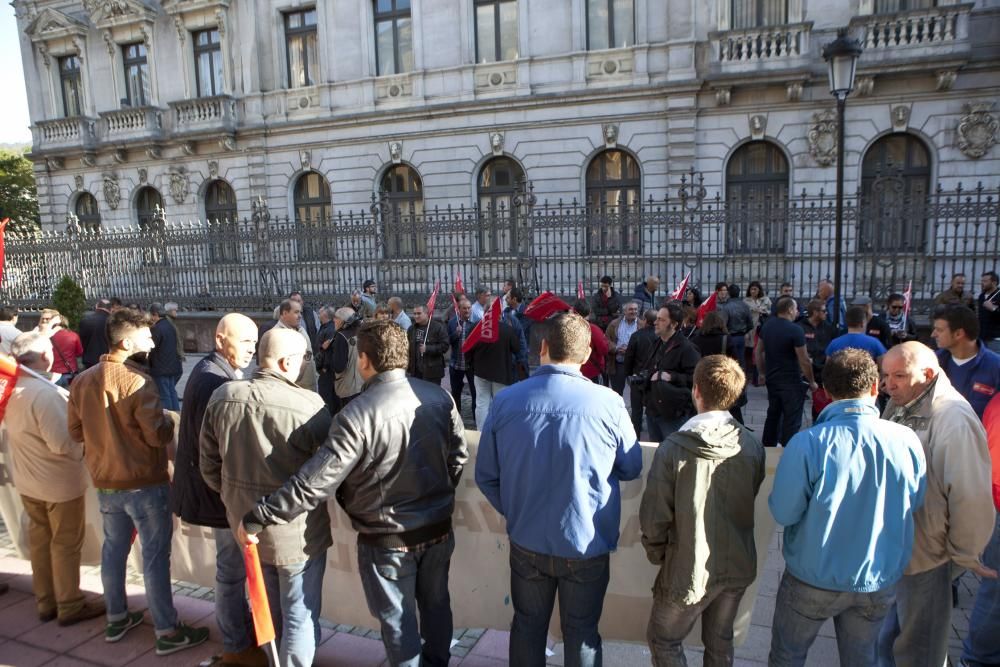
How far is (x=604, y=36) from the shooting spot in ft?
58.6

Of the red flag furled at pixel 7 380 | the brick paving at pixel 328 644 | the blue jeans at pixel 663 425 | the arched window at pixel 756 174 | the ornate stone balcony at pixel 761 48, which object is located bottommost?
the brick paving at pixel 328 644

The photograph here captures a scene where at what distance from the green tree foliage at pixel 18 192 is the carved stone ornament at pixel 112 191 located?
56.5ft

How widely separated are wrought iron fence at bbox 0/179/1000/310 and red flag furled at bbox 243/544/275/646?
10.8m

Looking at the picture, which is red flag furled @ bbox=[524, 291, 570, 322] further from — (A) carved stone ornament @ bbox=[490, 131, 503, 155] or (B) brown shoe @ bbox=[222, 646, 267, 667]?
(A) carved stone ornament @ bbox=[490, 131, 503, 155]

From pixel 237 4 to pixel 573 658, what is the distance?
78.3ft

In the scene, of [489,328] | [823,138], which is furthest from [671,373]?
[823,138]

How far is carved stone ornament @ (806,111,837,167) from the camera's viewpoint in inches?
632

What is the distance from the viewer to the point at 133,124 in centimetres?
2331

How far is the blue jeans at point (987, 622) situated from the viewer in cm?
330

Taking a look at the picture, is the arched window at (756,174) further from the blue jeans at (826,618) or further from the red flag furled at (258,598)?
the red flag furled at (258,598)

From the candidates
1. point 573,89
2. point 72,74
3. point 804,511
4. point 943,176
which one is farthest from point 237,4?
point 804,511

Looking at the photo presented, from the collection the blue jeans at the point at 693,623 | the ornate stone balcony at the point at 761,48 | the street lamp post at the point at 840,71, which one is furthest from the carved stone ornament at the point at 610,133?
the blue jeans at the point at 693,623

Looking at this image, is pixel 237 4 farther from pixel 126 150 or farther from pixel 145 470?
pixel 145 470

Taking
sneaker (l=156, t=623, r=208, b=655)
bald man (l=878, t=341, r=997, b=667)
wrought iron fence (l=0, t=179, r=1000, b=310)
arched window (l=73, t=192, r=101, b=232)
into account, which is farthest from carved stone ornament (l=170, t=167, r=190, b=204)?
bald man (l=878, t=341, r=997, b=667)
